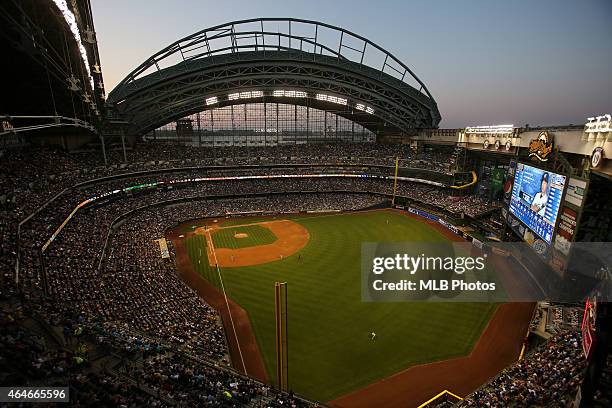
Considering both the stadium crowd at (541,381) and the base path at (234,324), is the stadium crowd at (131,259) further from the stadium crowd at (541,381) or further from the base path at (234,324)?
the stadium crowd at (541,381)

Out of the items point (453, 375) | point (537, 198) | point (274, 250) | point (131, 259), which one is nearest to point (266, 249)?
point (274, 250)

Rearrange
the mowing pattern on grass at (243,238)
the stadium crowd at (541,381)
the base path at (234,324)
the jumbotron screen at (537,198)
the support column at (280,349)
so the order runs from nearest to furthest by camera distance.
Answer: the stadium crowd at (541,381)
the support column at (280,349)
the base path at (234,324)
the jumbotron screen at (537,198)
the mowing pattern on grass at (243,238)

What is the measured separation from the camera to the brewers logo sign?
25766 mm

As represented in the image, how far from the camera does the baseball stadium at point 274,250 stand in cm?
1539

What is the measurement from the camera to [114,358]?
15.4m

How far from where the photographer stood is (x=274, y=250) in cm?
4050

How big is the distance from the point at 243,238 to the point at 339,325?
23678 mm

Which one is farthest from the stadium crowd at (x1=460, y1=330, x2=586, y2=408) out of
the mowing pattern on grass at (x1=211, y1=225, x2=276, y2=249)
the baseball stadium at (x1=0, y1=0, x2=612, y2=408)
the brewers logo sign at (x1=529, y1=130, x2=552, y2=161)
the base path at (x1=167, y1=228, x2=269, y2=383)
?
the mowing pattern on grass at (x1=211, y1=225, x2=276, y2=249)

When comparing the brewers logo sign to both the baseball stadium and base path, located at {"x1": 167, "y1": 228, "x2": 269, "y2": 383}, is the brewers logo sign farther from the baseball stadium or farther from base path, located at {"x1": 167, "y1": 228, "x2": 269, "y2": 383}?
base path, located at {"x1": 167, "y1": 228, "x2": 269, "y2": 383}

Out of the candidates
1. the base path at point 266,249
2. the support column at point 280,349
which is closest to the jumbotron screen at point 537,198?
the support column at point 280,349

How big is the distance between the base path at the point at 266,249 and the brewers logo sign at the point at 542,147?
26.5m

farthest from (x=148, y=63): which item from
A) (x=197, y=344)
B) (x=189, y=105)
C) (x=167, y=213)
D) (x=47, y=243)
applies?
(x=197, y=344)

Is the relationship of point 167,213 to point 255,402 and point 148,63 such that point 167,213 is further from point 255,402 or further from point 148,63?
point 255,402

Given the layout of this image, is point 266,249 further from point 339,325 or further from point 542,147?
point 542,147
